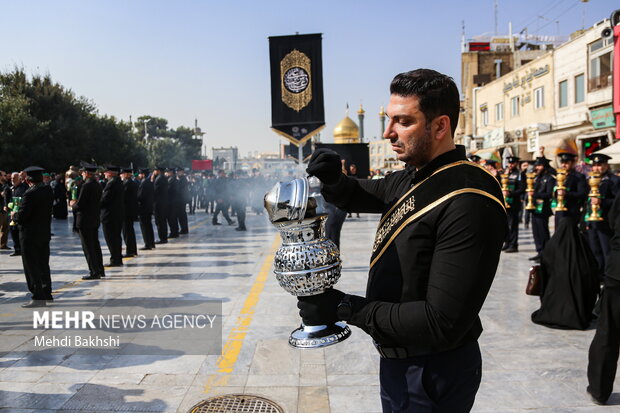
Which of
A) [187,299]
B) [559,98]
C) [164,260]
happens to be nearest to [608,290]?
[187,299]

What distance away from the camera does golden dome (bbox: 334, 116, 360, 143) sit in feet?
173

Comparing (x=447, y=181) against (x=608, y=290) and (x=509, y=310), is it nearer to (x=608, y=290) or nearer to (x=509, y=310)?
(x=608, y=290)

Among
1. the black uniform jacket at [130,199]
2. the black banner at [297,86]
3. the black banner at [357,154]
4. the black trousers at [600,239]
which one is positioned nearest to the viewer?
the black trousers at [600,239]

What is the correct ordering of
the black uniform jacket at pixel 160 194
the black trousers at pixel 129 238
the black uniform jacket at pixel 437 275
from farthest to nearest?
the black uniform jacket at pixel 160 194
the black trousers at pixel 129 238
the black uniform jacket at pixel 437 275

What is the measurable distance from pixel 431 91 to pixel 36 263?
693 cm

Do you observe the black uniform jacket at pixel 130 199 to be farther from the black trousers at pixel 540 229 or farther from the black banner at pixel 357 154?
the black banner at pixel 357 154

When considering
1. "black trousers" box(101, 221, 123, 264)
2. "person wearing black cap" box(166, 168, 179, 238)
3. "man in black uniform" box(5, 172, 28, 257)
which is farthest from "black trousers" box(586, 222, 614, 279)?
"man in black uniform" box(5, 172, 28, 257)

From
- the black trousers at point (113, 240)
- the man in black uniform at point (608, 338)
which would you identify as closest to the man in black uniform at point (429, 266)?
the man in black uniform at point (608, 338)

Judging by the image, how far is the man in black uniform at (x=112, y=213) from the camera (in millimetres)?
10133

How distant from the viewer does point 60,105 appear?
32781 millimetres

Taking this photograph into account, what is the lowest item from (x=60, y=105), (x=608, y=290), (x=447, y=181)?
(x=608, y=290)

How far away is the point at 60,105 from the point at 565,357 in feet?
113

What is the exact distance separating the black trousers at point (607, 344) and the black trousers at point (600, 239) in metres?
4.99

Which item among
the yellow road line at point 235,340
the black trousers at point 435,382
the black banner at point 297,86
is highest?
the black banner at point 297,86
